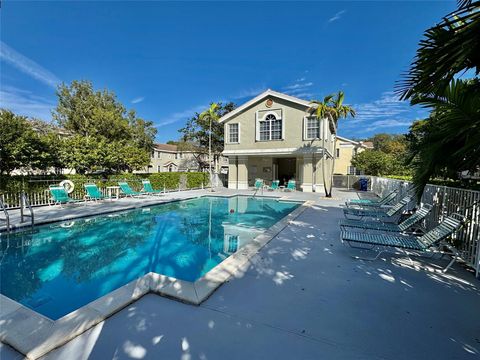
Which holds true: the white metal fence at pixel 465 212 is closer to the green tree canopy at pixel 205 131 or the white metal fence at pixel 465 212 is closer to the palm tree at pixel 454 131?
the palm tree at pixel 454 131

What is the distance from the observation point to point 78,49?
15852 mm

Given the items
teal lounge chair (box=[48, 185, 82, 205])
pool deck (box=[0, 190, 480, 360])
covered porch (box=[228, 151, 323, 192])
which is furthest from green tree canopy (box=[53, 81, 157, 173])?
pool deck (box=[0, 190, 480, 360])

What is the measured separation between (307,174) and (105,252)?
1657cm

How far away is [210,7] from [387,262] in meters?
15.9

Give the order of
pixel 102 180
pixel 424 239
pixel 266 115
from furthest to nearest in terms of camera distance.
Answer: pixel 266 115 < pixel 102 180 < pixel 424 239

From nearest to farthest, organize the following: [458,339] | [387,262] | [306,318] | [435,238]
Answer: [458,339] → [306,318] → [435,238] → [387,262]

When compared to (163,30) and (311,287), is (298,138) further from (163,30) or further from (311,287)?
(311,287)

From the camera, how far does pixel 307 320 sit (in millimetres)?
2766

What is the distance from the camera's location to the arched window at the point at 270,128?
20141 mm

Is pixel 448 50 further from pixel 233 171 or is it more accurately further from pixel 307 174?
pixel 233 171

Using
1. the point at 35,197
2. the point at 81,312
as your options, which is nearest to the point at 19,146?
the point at 35,197

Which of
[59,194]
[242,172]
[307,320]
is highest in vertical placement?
[242,172]

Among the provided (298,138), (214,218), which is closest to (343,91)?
(298,138)

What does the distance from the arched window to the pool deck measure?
16874 millimetres
